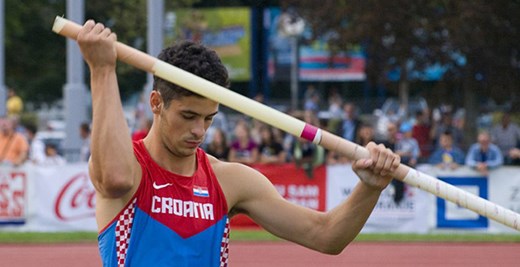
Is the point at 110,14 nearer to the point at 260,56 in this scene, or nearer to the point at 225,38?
the point at 225,38

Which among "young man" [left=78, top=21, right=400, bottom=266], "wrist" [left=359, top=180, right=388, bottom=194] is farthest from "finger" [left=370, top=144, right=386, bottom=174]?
"wrist" [left=359, top=180, right=388, bottom=194]

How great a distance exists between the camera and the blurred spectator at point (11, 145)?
18.1 metres

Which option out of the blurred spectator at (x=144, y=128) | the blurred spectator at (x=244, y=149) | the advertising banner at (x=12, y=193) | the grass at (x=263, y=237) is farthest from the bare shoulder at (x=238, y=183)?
the advertising banner at (x=12, y=193)

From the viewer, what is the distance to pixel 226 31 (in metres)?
39.9

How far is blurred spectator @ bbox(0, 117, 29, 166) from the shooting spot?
18062mm

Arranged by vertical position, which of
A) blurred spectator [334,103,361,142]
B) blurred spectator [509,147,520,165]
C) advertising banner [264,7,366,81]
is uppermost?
advertising banner [264,7,366,81]

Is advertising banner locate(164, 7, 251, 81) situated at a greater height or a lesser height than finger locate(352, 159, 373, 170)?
greater

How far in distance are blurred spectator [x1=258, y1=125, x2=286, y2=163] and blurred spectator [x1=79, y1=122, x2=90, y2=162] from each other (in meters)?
2.83

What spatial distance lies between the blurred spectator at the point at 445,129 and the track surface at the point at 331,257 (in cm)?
657

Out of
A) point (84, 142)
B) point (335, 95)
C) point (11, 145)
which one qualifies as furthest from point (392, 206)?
point (335, 95)

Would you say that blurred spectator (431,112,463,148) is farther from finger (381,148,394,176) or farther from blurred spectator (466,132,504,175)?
finger (381,148,394,176)

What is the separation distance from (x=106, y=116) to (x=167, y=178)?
56cm

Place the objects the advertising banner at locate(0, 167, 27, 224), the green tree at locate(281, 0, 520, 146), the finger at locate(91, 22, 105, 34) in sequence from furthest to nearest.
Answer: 1. the green tree at locate(281, 0, 520, 146)
2. the advertising banner at locate(0, 167, 27, 224)
3. the finger at locate(91, 22, 105, 34)

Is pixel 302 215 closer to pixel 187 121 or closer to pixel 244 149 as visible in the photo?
pixel 187 121
